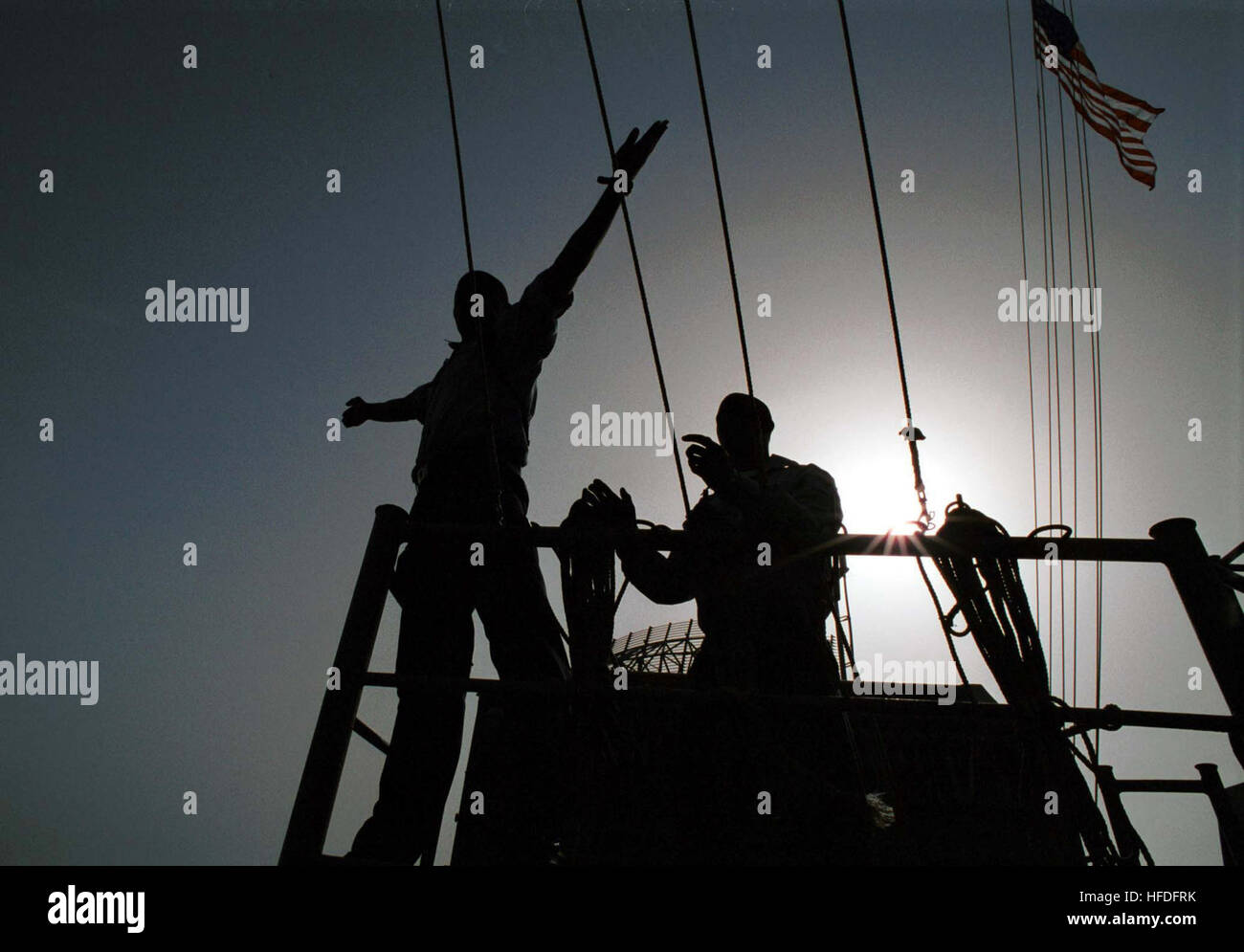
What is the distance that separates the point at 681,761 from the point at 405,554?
136 cm

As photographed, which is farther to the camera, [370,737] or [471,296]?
[471,296]

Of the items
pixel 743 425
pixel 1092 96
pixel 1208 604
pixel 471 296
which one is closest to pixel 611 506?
pixel 743 425

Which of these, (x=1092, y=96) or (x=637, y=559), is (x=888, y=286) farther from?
(x=1092, y=96)

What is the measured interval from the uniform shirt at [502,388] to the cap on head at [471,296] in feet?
0.35

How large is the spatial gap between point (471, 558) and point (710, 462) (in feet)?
3.26

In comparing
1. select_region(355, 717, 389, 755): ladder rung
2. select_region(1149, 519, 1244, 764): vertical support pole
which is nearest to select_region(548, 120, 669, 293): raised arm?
select_region(355, 717, 389, 755): ladder rung

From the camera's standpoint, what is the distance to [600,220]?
371 centimetres

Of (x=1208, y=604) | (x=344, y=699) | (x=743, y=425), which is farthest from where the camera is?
(x=743, y=425)

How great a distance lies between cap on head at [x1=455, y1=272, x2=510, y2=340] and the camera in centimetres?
414

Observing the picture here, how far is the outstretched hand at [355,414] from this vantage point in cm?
455

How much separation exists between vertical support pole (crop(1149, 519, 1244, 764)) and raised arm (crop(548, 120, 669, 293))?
2445 millimetres

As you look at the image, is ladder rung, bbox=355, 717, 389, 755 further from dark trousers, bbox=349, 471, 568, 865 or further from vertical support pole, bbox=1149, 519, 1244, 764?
vertical support pole, bbox=1149, 519, 1244, 764

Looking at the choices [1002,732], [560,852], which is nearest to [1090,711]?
[1002,732]
